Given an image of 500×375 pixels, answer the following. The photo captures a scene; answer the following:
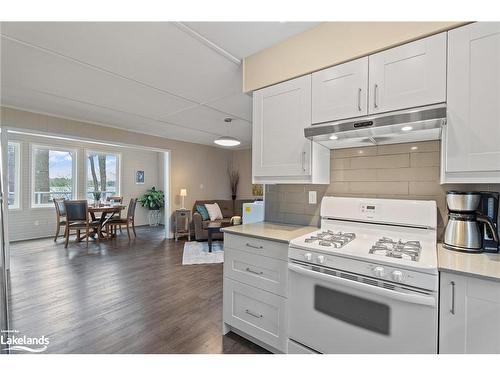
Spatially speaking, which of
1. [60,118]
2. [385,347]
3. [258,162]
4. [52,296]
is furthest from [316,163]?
[60,118]

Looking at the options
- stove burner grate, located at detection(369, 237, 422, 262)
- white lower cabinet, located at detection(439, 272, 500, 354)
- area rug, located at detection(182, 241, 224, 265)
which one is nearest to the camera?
white lower cabinet, located at detection(439, 272, 500, 354)

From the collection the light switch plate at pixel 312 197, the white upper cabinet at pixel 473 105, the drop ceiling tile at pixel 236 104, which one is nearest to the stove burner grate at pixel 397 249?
the white upper cabinet at pixel 473 105

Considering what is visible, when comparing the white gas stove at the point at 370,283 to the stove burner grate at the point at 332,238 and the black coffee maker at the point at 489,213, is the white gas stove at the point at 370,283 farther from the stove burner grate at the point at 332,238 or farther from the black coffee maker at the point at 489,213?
the black coffee maker at the point at 489,213

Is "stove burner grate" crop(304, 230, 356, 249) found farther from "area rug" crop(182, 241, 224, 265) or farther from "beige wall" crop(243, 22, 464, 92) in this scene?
"area rug" crop(182, 241, 224, 265)

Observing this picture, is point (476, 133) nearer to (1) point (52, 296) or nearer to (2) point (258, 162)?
(2) point (258, 162)

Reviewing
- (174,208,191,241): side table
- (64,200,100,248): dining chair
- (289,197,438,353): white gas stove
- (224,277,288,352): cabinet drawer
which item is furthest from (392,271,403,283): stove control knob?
(64,200,100,248): dining chair

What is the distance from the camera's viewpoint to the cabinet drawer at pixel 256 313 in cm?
163

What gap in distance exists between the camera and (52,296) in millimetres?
2576

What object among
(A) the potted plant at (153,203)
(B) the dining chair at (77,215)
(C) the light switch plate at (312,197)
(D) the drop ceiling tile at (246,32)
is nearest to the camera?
(D) the drop ceiling tile at (246,32)

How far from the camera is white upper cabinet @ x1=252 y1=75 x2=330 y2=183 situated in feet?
6.00

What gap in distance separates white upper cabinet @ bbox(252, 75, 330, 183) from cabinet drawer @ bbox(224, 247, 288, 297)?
67cm

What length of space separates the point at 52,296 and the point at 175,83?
8.86 ft

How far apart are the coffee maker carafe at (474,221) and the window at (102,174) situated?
729cm

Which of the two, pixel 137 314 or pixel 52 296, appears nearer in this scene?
pixel 137 314
